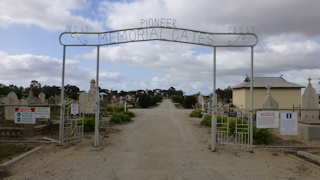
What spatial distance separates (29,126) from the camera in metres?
10.9

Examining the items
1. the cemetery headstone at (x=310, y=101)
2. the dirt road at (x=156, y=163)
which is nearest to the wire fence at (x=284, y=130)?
the dirt road at (x=156, y=163)

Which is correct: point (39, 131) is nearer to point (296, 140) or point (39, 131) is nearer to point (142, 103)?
point (296, 140)

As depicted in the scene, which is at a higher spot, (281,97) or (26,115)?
(281,97)

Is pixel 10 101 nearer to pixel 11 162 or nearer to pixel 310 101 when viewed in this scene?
pixel 11 162

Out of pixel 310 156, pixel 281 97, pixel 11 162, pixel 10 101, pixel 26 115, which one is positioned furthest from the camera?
pixel 281 97

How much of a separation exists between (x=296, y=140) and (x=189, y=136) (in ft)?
14.6

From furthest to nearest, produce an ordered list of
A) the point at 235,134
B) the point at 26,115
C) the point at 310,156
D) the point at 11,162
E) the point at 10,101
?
the point at 10,101 < the point at 235,134 < the point at 26,115 < the point at 310,156 < the point at 11,162

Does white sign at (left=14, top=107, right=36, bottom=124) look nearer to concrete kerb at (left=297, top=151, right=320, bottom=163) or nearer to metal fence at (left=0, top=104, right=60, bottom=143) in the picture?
metal fence at (left=0, top=104, right=60, bottom=143)

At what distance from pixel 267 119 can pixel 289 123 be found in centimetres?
73

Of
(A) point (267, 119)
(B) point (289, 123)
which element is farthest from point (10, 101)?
(B) point (289, 123)

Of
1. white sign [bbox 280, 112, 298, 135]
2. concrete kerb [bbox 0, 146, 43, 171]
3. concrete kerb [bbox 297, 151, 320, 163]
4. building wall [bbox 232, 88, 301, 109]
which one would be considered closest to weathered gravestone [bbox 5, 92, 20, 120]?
concrete kerb [bbox 0, 146, 43, 171]

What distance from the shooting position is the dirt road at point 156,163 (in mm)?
5820

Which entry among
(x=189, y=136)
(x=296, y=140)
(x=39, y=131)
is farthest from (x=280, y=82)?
(x=39, y=131)

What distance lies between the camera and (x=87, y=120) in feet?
41.0
